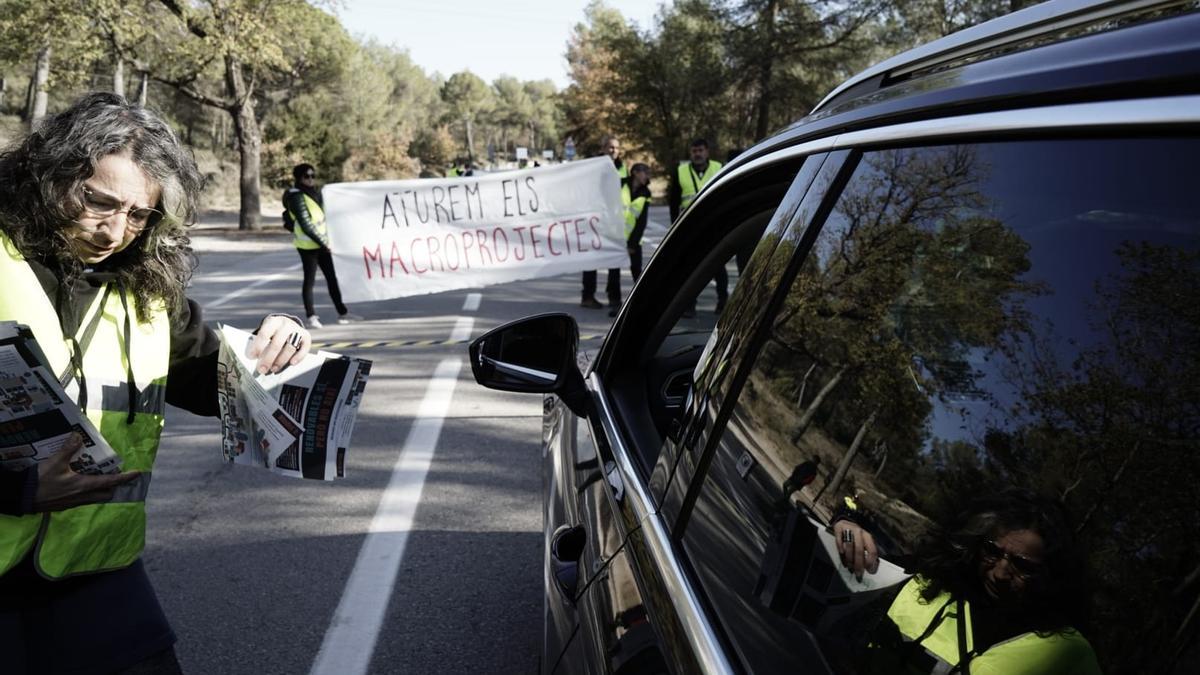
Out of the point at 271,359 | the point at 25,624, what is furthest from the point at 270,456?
the point at 25,624

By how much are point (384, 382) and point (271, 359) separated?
5817mm

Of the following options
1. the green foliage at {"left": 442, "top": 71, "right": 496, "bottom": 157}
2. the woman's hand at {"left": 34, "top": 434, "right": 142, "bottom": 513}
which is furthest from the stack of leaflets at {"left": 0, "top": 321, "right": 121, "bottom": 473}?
the green foliage at {"left": 442, "top": 71, "right": 496, "bottom": 157}

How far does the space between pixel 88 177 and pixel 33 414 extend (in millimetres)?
529

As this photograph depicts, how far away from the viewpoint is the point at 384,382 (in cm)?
791

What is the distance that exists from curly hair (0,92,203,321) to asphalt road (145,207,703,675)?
1801 millimetres

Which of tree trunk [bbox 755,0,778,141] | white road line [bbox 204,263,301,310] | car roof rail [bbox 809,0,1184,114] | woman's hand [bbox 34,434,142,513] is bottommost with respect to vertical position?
white road line [bbox 204,263,301,310]

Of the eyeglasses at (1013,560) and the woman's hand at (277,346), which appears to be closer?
the eyeglasses at (1013,560)

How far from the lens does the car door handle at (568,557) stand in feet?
6.48

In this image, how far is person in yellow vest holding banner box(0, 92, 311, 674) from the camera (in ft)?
6.15

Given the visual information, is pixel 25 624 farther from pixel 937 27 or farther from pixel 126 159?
pixel 937 27

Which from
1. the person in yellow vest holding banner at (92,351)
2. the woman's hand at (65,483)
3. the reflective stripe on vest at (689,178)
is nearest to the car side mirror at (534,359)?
the person in yellow vest holding banner at (92,351)

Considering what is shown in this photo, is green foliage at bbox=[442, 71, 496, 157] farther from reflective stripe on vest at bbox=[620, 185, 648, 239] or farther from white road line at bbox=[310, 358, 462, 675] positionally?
white road line at bbox=[310, 358, 462, 675]

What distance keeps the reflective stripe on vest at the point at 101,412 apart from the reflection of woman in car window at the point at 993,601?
1570mm

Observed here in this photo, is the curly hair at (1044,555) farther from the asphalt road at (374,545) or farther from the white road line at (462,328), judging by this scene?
the white road line at (462,328)
